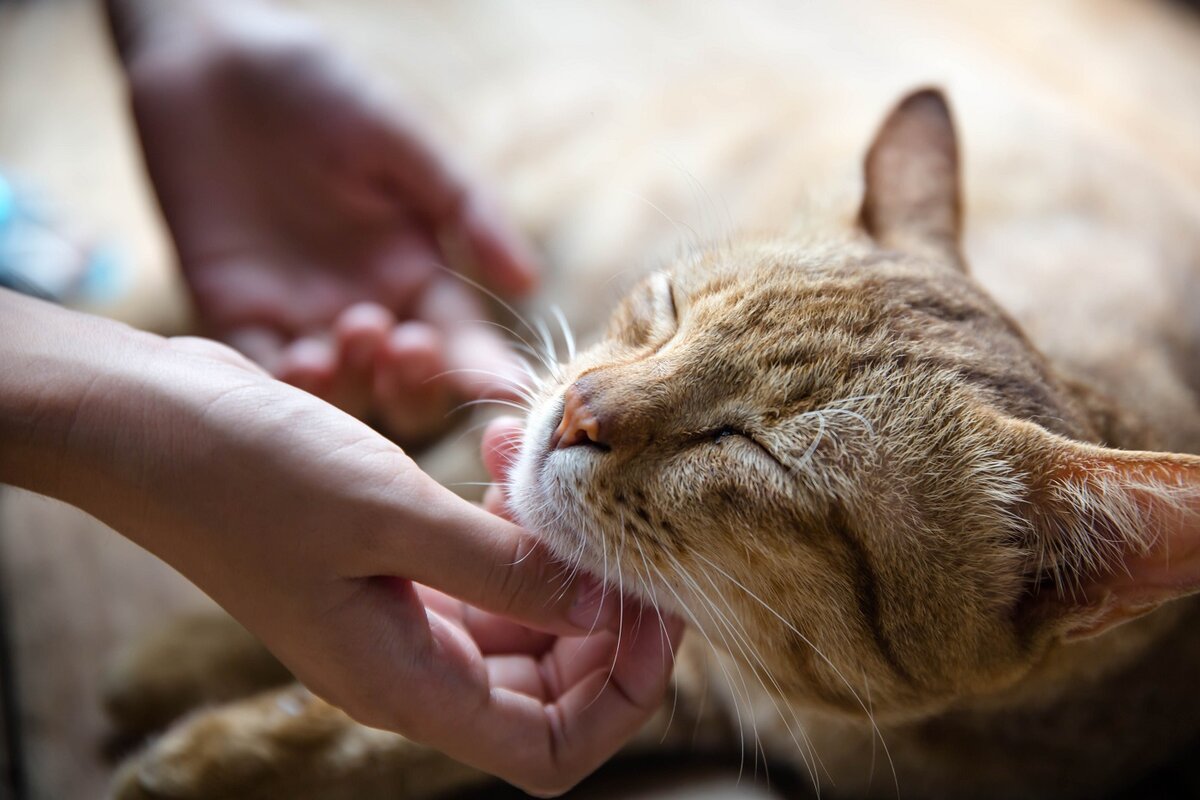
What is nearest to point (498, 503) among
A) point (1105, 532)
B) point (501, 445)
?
point (501, 445)

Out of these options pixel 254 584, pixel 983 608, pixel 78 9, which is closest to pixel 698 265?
pixel 983 608

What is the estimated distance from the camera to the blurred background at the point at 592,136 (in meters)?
1.89

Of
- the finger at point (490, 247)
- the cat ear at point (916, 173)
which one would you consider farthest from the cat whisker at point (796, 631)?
the finger at point (490, 247)

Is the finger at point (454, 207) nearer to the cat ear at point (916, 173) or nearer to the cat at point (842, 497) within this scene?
the cat at point (842, 497)

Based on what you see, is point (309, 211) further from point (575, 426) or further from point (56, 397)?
point (575, 426)

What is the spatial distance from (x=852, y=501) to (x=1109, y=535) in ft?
1.06

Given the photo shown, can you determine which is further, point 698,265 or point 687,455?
point 698,265

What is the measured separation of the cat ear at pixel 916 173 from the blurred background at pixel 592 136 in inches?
3.4

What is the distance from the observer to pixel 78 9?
3.18 metres

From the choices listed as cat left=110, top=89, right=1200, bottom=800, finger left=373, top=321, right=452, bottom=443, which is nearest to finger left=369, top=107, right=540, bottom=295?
finger left=373, top=321, right=452, bottom=443

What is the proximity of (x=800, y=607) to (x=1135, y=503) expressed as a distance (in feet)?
1.40

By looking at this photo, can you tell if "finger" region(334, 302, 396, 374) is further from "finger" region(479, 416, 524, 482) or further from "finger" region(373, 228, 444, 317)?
"finger" region(479, 416, 524, 482)

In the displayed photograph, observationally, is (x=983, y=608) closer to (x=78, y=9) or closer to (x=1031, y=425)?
(x=1031, y=425)

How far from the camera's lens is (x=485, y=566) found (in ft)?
3.72
